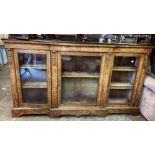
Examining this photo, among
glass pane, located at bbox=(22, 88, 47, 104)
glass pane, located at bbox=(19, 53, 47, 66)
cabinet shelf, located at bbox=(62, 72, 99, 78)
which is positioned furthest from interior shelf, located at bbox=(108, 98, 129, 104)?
glass pane, located at bbox=(19, 53, 47, 66)

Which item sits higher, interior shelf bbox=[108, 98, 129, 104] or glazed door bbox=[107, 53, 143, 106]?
glazed door bbox=[107, 53, 143, 106]

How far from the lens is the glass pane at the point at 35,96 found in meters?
1.99

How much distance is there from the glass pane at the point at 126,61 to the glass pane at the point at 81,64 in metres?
0.25

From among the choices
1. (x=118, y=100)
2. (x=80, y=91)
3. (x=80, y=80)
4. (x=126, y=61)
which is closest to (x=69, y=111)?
(x=80, y=91)

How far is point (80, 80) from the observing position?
2010mm

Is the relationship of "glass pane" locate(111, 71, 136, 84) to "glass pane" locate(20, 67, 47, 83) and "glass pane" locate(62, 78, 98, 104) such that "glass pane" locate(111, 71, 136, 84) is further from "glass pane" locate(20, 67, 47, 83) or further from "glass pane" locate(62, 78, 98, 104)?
"glass pane" locate(20, 67, 47, 83)

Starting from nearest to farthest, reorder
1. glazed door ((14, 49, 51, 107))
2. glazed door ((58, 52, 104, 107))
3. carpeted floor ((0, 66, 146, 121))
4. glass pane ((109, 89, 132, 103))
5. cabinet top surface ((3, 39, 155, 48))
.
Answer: cabinet top surface ((3, 39, 155, 48)) → glazed door ((14, 49, 51, 107)) → glazed door ((58, 52, 104, 107)) → carpeted floor ((0, 66, 146, 121)) → glass pane ((109, 89, 132, 103))

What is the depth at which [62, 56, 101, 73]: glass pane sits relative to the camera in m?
1.85

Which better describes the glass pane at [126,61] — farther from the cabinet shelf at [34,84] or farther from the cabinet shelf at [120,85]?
the cabinet shelf at [34,84]

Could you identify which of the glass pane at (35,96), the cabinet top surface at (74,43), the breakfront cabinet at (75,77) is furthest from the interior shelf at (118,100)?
the glass pane at (35,96)

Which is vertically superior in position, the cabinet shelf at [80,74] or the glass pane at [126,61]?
the glass pane at [126,61]
